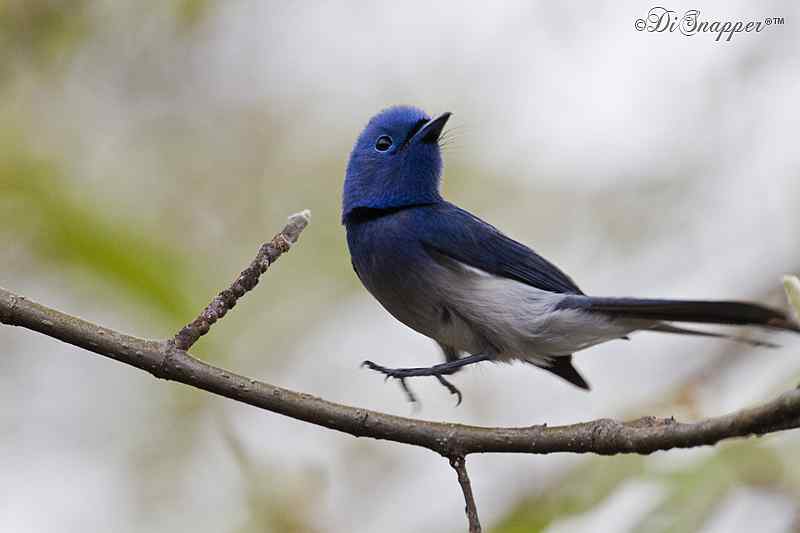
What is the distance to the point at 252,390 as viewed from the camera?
2426mm

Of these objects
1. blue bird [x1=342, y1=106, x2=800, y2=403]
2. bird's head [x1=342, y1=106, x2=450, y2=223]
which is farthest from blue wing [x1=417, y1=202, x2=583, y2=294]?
bird's head [x1=342, y1=106, x2=450, y2=223]

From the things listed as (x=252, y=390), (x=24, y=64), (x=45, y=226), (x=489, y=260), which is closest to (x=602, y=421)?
(x=252, y=390)

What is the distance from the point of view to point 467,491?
2.38 meters

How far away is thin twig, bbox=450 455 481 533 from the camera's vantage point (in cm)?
230

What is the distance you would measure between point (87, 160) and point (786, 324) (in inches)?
130

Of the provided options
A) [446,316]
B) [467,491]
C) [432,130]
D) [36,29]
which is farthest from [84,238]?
[467,491]

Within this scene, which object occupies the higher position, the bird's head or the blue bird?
the bird's head

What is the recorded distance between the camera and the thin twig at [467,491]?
230 centimetres

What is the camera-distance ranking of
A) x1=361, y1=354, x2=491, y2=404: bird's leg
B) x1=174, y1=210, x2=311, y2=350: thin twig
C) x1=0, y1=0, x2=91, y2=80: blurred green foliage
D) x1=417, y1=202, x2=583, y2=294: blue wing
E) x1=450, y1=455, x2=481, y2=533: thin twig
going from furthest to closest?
x1=0, y1=0, x2=91, y2=80: blurred green foliage < x1=417, y1=202, x2=583, y2=294: blue wing < x1=361, y1=354, x2=491, y2=404: bird's leg < x1=174, y1=210, x2=311, y2=350: thin twig < x1=450, y1=455, x2=481, y2=533: thin twig

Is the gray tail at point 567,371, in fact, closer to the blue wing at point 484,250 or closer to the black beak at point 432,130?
the blue wing at point 484,250

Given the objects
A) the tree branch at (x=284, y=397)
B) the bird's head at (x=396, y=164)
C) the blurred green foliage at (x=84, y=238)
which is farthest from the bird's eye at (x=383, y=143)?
the tree branch at (x=284, y=397)

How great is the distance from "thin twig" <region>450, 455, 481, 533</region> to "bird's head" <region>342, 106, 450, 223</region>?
1.31 m

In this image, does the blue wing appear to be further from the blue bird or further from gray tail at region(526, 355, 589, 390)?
gray tail at region(526, 355, 589, 390)

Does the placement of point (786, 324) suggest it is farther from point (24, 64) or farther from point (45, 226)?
point (24, 64)
